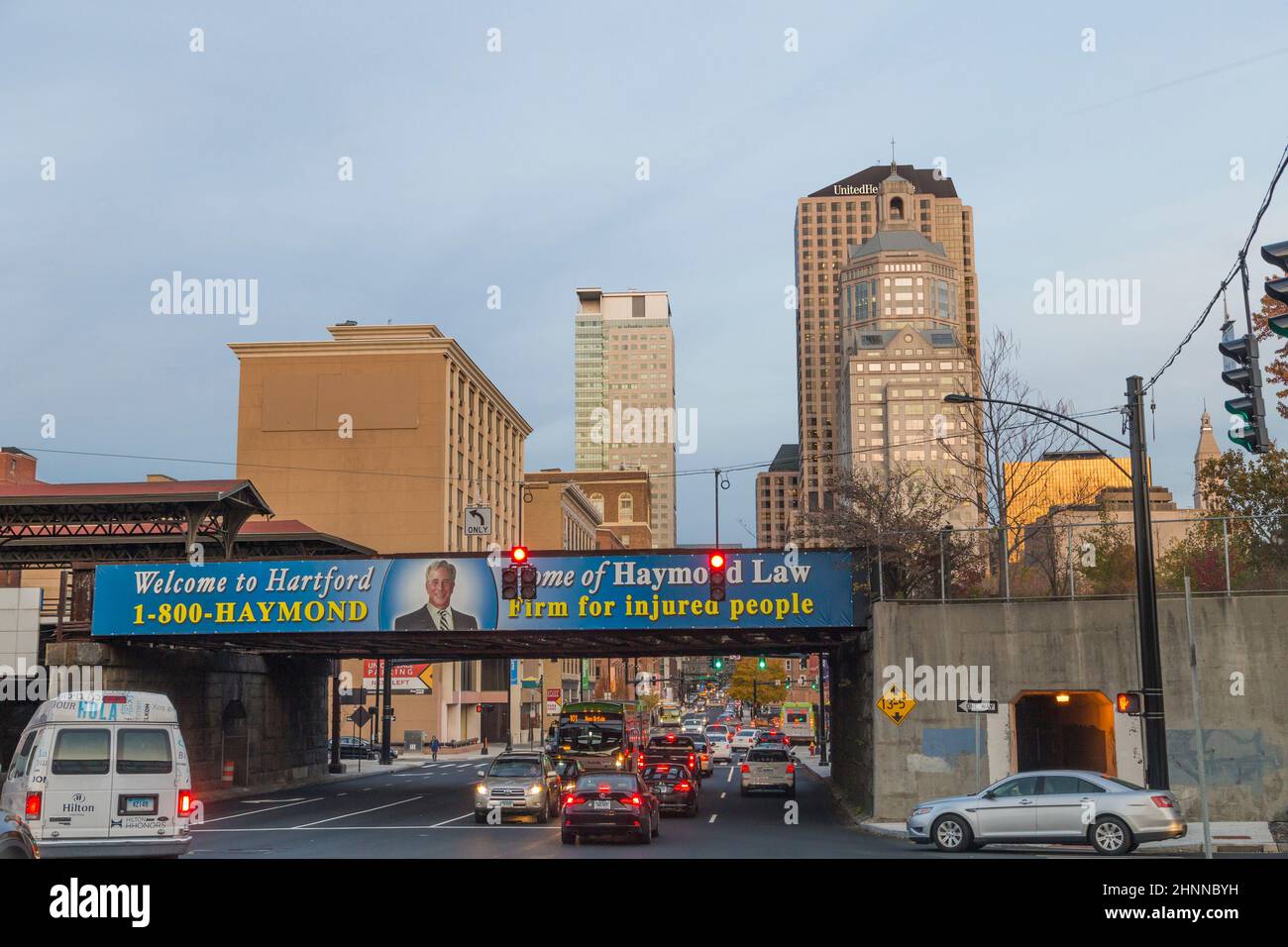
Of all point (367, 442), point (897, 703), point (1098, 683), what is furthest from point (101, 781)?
point (367, 442)

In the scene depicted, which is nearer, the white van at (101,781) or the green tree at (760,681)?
the white van at (101,781)

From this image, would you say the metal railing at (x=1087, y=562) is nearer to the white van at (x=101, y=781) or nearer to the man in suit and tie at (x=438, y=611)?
the man in suit and tie at (x=438, y=611)

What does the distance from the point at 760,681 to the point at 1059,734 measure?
4093 inches

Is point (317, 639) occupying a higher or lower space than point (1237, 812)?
higher

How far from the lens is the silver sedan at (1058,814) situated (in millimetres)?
21078

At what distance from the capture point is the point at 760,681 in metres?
141

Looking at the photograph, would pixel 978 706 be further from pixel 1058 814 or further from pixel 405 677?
pixel 405 677

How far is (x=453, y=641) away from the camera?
43094mm

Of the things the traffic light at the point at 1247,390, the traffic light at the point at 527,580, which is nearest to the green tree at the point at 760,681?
the traffic light at the point at 527,580

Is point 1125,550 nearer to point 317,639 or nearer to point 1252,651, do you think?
point 1252,651

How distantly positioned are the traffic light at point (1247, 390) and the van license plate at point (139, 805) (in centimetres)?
1615
